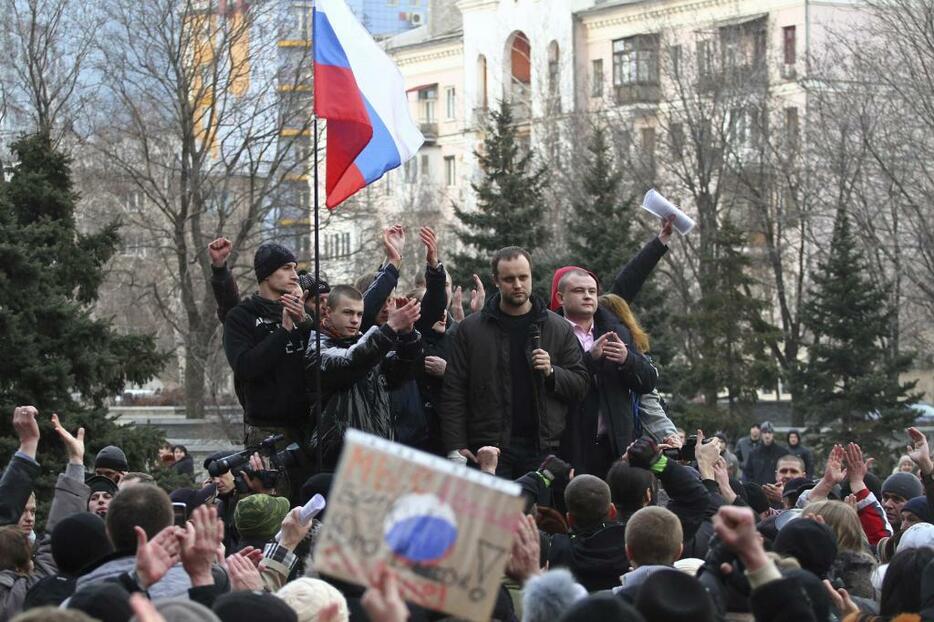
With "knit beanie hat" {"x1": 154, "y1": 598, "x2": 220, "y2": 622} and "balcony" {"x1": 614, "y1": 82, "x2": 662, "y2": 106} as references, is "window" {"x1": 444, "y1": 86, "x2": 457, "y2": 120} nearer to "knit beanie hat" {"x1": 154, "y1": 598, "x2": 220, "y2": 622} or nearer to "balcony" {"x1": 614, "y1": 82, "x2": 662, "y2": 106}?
"balcony" {"x1": 614, "y1": 82, "x2": 662, "y2": 106}

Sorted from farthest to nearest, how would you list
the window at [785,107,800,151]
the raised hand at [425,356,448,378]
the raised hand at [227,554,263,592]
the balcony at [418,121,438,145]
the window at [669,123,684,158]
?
1. the balcony at [418,121,438,145]
2. the window at [669,123,684,158]
3. the window at [785,107,800,151]
4. the raised hand at [425,356,448,378]
5. the raised hand at [227,554,263,592]

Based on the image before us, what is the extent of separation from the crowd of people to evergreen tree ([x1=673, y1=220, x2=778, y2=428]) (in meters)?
25.3

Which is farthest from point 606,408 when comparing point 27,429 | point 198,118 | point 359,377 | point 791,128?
point 791,128

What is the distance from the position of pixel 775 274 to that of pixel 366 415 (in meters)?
37.8

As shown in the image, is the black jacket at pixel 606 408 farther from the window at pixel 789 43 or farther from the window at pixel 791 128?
the window at pixel 789 43

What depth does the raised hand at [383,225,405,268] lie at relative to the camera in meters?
10.2

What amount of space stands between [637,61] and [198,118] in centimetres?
1672

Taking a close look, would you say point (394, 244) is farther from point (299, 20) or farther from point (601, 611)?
point (299, 20)

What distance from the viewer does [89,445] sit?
1681 cm

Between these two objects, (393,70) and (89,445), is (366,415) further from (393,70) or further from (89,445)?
(89,445)

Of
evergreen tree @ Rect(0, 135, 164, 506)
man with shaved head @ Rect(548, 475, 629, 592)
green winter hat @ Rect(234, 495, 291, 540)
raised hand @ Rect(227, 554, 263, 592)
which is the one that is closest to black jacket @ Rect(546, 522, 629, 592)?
man with shaved head @ Rect(548, 475, 629, 592)

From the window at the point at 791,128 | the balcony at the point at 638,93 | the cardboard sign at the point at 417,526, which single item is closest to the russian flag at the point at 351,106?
the cardboard sign at the point at 417,526

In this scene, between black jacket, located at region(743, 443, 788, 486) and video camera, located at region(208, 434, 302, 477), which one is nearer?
video camera, located at region(208, 434, 302, 477)

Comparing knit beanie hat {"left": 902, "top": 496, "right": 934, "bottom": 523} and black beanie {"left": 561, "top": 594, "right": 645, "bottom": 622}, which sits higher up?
black beanie {"left": 561, "top": 594, "right": 645, "bottom": 622}
